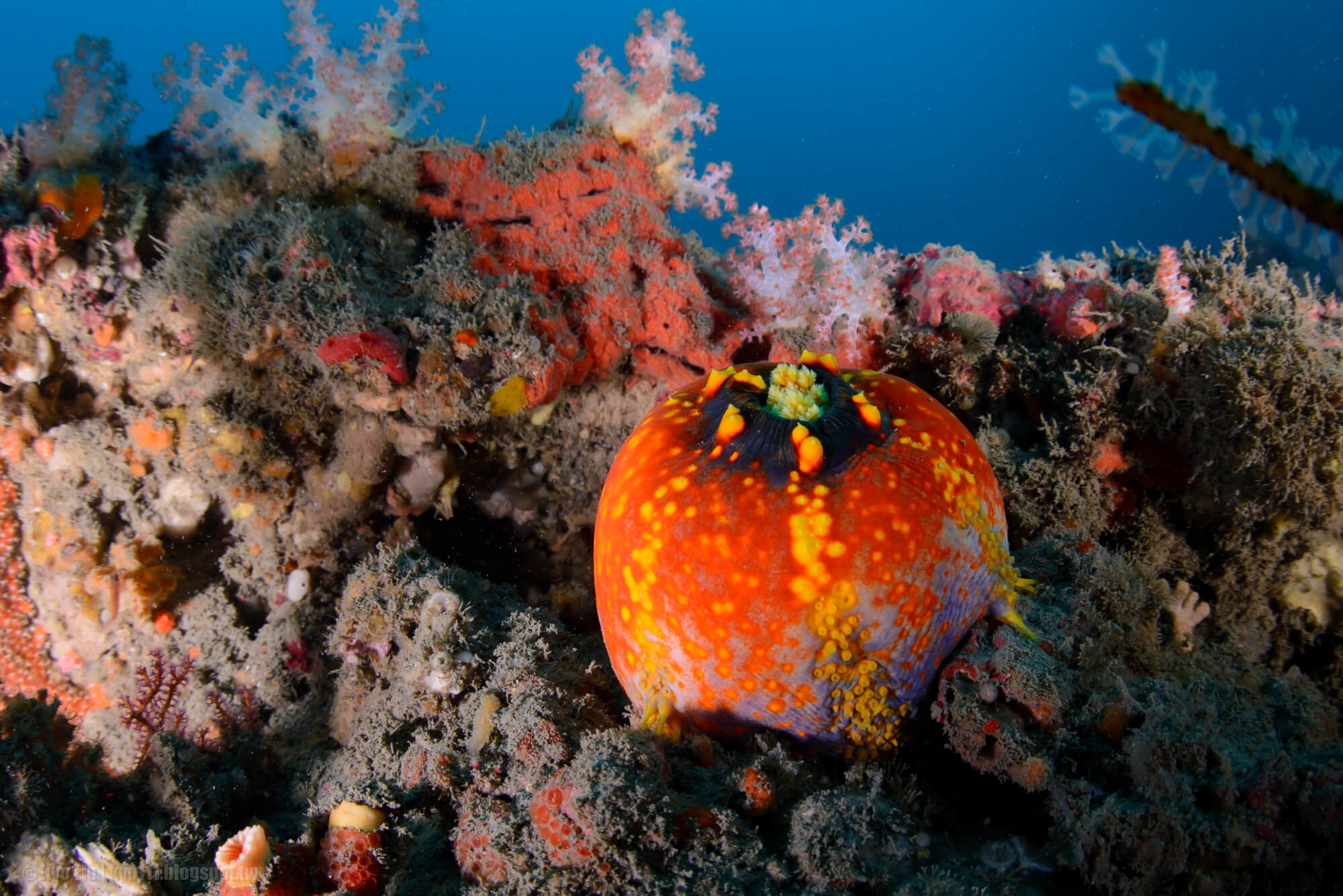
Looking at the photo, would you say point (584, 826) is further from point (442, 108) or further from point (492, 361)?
point (442, 108)

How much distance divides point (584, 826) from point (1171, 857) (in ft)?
6.78

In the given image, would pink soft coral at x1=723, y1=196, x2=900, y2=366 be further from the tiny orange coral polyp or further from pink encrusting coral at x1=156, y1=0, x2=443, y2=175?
pink encrusting coral at x1=156, y1=0, x2=443, y2=175

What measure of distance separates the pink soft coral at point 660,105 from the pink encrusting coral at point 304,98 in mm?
1624

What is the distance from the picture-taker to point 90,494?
445cm

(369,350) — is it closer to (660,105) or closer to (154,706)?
(154,706)

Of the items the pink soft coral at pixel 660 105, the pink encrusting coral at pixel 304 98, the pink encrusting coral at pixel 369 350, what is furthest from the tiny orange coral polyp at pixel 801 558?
the pink encrusting coral at pixel 304 98

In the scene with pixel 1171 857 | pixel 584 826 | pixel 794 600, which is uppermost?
pixel 794 600

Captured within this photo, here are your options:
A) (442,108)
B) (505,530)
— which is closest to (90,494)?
(505,530)

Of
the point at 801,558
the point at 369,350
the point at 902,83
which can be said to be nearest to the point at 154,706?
the point at 369,350

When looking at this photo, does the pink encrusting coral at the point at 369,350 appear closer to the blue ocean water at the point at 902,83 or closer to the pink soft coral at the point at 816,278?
the pink soft coral at the point at 816,278

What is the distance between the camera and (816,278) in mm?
4465

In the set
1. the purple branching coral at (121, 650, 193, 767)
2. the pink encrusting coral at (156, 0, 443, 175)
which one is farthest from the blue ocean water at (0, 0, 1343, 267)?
the purple branching coral at (121, 650, 193, 767)

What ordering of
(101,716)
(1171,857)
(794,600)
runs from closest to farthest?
(1171,857) → (794,600) → (101,716)

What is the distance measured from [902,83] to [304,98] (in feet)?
469
